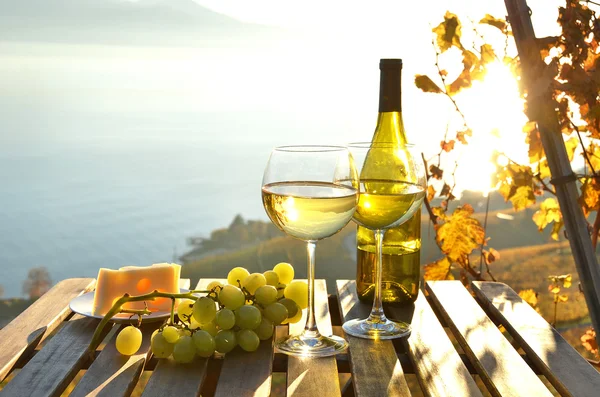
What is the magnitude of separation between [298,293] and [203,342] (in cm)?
28

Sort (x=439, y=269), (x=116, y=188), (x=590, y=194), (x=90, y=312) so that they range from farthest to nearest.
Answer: (x=116, y=188)
(x=439, y=269)
(x=590, y=194)
(x=90, y=312)

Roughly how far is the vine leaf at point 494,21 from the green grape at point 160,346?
1.62 metres

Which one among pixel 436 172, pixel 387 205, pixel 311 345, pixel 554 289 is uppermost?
pixel 387 205

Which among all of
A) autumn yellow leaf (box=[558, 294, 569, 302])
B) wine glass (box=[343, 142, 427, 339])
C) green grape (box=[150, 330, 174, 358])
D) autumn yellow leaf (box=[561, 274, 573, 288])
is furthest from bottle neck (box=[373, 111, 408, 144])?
autumn yellow leaf (box=[558, 294, 569, 302])

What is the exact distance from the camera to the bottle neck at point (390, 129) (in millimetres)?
1561

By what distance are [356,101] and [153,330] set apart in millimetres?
1298

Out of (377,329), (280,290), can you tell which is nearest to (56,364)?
Result: (280,290)

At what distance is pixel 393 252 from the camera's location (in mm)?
1519

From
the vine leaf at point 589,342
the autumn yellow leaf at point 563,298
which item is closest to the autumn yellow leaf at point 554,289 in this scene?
the autumn yellow leaf at point 563,298

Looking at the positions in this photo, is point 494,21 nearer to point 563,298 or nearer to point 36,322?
point 563,298

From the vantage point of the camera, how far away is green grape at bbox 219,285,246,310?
1.13 metres

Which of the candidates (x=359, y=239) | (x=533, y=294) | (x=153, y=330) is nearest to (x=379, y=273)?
(x=359, y=239)

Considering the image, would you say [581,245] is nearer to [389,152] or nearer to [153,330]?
[389,152]

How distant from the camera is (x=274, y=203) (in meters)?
1.06
